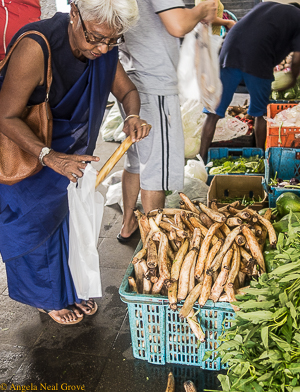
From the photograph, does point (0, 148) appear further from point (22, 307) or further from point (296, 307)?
point (296, 307)

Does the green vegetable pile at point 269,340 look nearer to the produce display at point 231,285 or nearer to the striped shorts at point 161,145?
the produce display at point 231,285

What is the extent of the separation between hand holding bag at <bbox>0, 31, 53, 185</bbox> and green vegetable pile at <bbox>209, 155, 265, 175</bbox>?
87.7 inches

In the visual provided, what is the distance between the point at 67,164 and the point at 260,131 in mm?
3086

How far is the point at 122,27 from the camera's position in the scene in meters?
1.74

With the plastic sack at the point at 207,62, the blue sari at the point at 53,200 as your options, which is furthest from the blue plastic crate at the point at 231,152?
the blue sari at the point at 53,200

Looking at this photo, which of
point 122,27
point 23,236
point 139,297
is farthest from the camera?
point 23,236

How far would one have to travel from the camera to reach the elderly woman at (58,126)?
1744 mm

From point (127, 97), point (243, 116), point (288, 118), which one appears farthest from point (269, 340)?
point (243, 116)

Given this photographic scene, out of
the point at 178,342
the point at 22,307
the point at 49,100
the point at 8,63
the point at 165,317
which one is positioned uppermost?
the point at 8,63

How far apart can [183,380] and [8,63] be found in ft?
5.84

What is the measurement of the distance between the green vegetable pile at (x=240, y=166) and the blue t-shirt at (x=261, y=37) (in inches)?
32.7

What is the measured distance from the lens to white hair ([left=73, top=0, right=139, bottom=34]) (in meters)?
1.65

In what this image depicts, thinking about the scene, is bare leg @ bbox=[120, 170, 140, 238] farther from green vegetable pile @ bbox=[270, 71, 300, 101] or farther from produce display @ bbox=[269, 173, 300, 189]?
green vegetable pile @ bbox=[270, 71, 300, 101]

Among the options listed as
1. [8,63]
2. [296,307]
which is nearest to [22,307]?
[8,63]
